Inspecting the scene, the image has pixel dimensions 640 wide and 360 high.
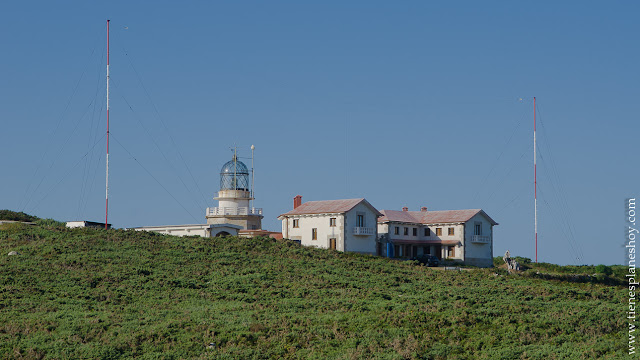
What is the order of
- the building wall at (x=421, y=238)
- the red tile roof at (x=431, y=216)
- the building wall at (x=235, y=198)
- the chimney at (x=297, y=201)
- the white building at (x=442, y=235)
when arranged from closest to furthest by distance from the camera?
the building wall at (x=421, y=238) → the white building at (x=442, y=235) → the red tile roof at (x=431, y=216) → the building wall at (x=235, y=198) → the chimney at (x=297, y=201)

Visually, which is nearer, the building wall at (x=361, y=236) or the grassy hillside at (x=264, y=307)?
the grassy hillside at (x=264, y=307)

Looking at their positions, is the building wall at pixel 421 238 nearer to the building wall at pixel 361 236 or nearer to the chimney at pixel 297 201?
the building wall at pixel 361 236

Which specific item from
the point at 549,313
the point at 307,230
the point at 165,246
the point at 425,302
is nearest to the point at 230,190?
the point at 307,230

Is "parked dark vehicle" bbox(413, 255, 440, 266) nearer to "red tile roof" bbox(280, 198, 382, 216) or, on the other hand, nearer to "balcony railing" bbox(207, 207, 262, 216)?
"red tile roof" bbox(280, 198, 382, 216)

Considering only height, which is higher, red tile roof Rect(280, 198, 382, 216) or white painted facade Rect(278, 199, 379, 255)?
Result: red tile roof Rect(280, 198, 382, 216)

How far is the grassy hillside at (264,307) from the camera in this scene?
80.9ft

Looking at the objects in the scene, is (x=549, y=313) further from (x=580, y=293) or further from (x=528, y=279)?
(x=528, y=279)

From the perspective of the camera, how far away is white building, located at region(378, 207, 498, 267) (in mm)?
65344

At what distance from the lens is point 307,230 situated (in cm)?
6272

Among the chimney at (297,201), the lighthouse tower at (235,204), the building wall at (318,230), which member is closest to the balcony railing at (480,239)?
the building wall at (318,230)

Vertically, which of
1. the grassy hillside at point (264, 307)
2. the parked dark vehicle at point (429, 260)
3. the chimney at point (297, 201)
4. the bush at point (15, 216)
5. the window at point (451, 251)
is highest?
the chimney at point (297, 201)

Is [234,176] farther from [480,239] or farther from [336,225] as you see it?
[480,239]

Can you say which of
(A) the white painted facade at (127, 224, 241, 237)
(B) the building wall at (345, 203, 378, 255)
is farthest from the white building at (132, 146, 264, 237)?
(B) the building wall at (345, 203, 378, 255)

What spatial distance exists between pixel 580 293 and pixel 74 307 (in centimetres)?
2745
